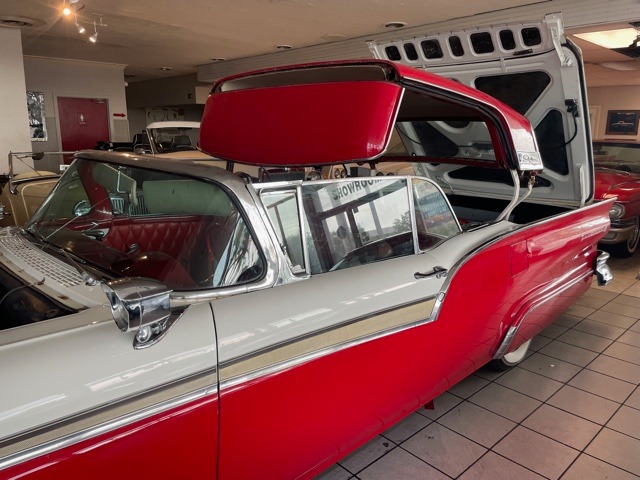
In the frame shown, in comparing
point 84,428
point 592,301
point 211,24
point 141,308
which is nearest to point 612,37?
point 592,301

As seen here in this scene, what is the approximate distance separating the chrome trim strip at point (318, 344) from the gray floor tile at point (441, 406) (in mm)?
944

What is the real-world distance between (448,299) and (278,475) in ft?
3.36

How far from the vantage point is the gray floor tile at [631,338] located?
372cm

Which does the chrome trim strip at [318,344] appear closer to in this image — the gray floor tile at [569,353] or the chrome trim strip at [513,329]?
the chrome trim strip at [513,329]

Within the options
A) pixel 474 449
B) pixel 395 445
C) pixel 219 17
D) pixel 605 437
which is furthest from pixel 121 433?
pixel 219 17

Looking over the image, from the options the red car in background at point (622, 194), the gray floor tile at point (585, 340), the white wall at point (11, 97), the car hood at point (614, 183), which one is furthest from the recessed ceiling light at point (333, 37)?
the gray floor tile at point (585, 340)

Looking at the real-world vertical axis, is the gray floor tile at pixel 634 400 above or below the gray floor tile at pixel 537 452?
below

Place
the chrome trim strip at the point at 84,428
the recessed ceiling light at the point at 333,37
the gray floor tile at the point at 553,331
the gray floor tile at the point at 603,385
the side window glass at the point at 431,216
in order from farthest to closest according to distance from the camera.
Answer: the recessed ceiling light at the point at 333,37 < the gray floor tile at the point at 553,331 < the gray floor tile at the point at 603,385 < the side window glass at the point at 431,216 < the chrome trim strip at the point at 84,428

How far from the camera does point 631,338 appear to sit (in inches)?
150

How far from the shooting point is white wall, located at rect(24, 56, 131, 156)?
1152cm

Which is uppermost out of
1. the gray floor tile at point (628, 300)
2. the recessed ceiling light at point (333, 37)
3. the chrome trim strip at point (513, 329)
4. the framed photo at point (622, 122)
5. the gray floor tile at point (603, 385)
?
the recessed ceiling light at point (333, 37)

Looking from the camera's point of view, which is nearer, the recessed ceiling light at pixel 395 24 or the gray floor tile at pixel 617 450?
the gray floor tile at pixel 617 450

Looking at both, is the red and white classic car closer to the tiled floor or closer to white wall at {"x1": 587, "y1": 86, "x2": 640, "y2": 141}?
the tiled floor

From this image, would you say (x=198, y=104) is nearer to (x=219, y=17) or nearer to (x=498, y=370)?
(x=219, y=17)
